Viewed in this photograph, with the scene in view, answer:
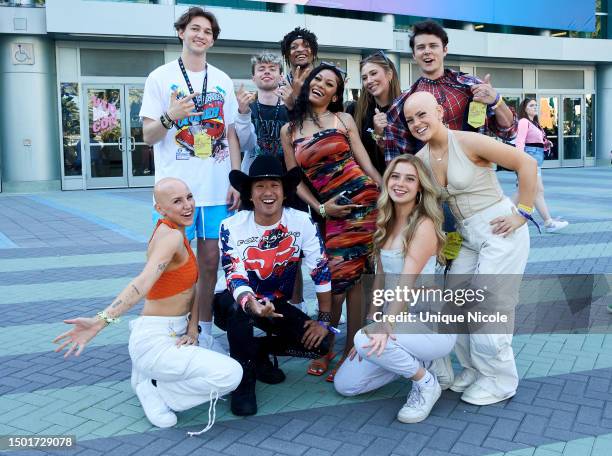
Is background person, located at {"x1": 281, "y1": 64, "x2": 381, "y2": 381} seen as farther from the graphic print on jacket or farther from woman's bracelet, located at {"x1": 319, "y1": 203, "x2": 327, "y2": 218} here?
the graphic print on jacket

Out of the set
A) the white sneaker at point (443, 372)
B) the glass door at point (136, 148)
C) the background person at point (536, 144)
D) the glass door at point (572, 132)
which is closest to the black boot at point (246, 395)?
the white sneaker at point (443, 372)

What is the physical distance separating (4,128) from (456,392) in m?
15.1

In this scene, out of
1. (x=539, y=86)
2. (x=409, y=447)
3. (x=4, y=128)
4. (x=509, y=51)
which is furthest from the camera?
(x=539, y=86)

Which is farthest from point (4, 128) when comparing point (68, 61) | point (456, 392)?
point (456, 392)

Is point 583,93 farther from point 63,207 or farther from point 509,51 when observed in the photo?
point 63,207

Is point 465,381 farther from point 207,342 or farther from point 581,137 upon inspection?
point 581,137

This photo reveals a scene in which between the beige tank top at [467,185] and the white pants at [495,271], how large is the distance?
47 mm

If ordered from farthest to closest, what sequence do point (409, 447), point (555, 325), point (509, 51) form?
point (509, 51), point (555, 325), point (409, 447)

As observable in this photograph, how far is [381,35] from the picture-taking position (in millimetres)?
19031

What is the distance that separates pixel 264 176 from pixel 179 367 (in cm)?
119

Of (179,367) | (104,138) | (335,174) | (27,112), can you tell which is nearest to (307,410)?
(179,367)

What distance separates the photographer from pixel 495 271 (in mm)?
3559

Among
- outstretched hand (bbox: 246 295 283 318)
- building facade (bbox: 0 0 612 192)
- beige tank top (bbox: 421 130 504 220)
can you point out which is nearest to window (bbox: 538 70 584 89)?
building facade (bbox: 0 0 612 192)

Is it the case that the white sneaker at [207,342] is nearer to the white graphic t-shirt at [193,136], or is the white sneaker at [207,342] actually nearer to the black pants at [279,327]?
the black pants at [279,327]
